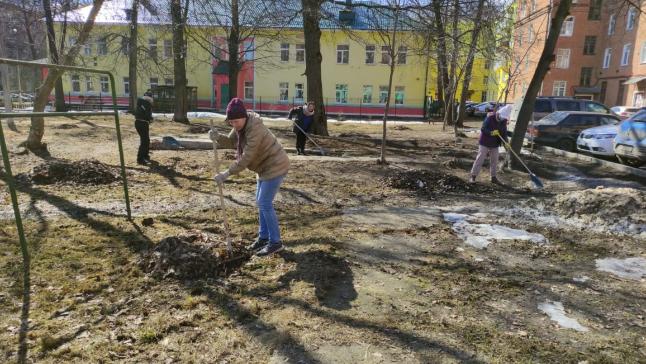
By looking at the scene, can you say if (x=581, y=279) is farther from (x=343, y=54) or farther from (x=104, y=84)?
(x=104, y=84)

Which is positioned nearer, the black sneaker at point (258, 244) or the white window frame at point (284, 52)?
the black sneaker at point (258, 244)

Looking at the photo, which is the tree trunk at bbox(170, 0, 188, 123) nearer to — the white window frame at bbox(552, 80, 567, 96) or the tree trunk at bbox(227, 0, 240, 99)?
the tree trunk at bbox(227, 0, 240, 99)

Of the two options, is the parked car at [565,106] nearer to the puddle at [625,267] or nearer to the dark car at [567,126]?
the dark car at [567,126]

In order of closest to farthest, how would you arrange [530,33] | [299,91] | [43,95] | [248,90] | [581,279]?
[581,279]
[43,95]
[530,33]
[299,91]
[248,90]

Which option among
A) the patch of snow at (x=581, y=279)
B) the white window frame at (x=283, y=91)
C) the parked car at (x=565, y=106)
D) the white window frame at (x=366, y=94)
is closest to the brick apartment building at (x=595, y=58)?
the white window frame at (x=366, y=94)

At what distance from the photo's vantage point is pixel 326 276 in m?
4.05

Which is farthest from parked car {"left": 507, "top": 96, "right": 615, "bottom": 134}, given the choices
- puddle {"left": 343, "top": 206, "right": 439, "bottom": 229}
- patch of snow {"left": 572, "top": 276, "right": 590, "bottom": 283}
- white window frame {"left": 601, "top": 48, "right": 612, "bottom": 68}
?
white window frame {"left": 601, "top": 48, "right": 612, "bottom": 68}

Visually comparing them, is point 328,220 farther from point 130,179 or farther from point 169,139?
point 169,139

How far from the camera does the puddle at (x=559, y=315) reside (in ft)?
11.1

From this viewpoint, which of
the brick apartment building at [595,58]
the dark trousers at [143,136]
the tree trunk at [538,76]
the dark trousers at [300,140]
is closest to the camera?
the dark trousers at [143,136]

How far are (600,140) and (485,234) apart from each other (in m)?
9.03

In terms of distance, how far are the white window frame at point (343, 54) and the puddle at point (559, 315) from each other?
3386 cm

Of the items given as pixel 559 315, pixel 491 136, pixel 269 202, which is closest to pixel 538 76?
pixel 491 136

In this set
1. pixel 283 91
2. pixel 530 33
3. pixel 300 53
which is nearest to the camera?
pixel 530 33
